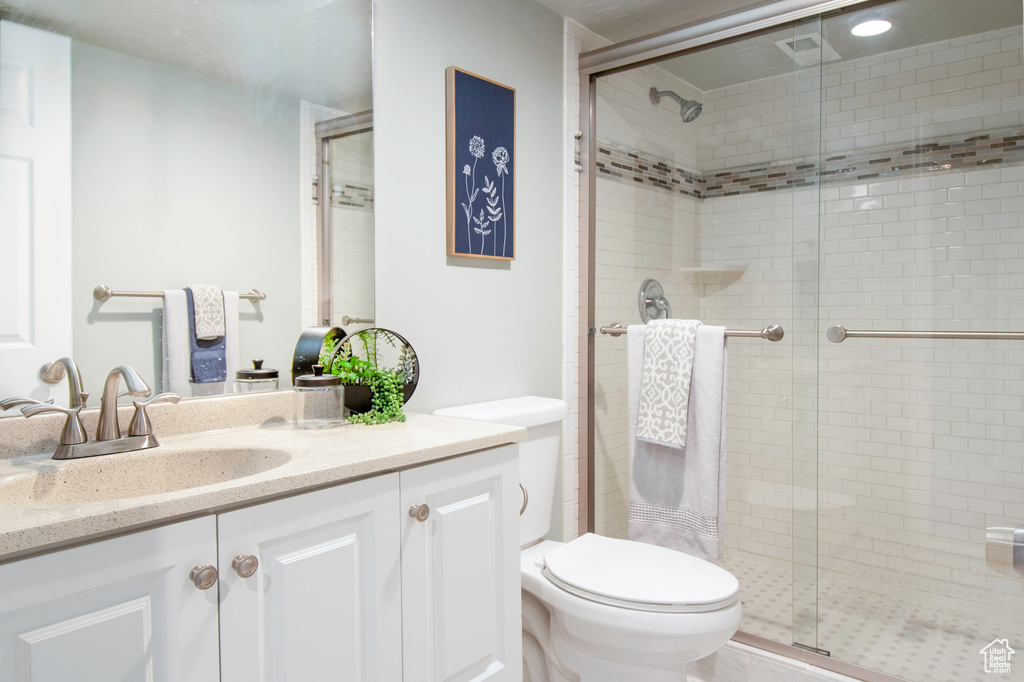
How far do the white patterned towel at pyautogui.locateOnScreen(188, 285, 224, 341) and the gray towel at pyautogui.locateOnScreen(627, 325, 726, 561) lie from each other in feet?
4.48

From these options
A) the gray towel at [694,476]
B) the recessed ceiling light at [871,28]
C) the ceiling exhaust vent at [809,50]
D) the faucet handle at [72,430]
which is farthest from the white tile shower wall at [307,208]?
the recessed ceiling light at [871,28]

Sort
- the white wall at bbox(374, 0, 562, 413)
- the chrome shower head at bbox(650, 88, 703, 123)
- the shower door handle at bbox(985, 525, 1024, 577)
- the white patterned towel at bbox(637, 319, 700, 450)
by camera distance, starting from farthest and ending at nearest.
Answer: the chrome shower head at bbox(650, 88, 703, 123)
the white patterned towel at bbox(637, 319, 700, 450)
the white wall at bbox(374, 0, 562, 413)
the shower door handle at bbox(985, 525, 1024, 577)

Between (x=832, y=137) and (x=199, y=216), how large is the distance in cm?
179

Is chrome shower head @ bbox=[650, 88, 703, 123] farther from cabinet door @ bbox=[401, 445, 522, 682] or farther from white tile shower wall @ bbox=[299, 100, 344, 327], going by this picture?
cabinet door @ bbox=[401, 445, 522, 682]

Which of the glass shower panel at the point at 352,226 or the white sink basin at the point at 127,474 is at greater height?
the glass shower panel at the point at 352,226

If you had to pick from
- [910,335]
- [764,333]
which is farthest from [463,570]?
[910,335]

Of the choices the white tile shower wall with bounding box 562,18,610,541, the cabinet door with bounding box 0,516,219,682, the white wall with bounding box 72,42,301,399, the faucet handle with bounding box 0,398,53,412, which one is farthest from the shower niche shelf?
the faucet handle with bounding box 0,398,53,412

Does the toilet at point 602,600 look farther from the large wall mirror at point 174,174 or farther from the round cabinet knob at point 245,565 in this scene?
the round cabinet knob at point 245,565

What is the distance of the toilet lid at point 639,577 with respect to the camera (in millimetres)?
1547

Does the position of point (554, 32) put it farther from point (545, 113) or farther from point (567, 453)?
point (567, 453)

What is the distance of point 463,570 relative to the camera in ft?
4.60

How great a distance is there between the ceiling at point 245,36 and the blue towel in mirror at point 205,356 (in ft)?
1.78

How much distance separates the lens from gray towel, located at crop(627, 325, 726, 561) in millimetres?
2045

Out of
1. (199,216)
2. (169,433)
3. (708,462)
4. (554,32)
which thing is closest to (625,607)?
(708,462)
